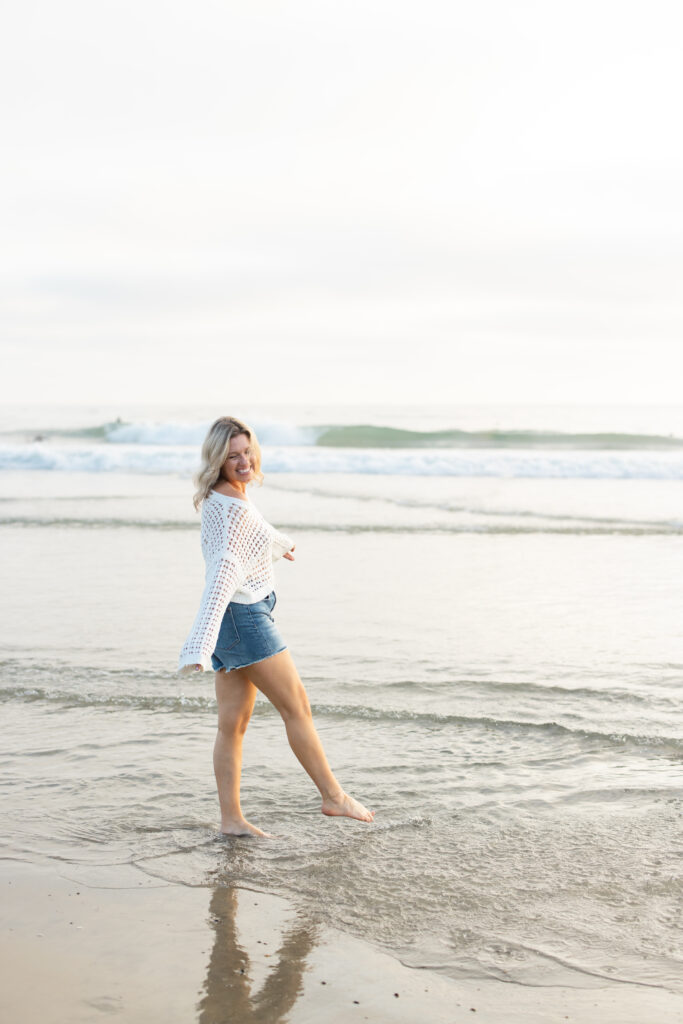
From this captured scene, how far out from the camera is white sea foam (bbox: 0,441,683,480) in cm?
2648

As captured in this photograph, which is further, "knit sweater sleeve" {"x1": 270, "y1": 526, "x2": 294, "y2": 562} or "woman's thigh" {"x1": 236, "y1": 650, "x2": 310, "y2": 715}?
"knit sweater sleeve" {"x1": 270, "y1": 526, "x2": 294, "y2": 562}

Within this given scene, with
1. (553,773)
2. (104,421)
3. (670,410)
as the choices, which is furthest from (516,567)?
(670,410)

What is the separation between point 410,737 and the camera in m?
5.78

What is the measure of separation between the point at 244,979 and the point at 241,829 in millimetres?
1250

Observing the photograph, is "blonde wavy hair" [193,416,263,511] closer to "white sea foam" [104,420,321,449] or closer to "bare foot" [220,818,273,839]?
"bare foot" [220,818,273,839]

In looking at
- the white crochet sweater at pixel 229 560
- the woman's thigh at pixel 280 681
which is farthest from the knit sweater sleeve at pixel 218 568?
the woman's thigh at pixel 280 681

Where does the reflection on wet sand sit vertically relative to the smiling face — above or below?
below

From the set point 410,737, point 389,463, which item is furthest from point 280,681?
point 389,463

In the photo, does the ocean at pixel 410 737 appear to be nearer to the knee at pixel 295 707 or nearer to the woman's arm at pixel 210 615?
the knee at pixel 295 707

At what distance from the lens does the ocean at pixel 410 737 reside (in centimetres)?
374

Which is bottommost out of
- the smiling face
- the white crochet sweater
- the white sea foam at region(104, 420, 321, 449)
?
the white crochet sweater

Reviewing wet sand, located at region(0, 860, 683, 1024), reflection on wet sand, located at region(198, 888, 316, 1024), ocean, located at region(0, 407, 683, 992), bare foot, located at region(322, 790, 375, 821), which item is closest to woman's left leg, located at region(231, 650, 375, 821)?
bare foot, located at region(322, 790, 375, 821)

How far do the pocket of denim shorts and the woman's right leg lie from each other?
0.20m

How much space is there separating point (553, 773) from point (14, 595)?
6370mm
